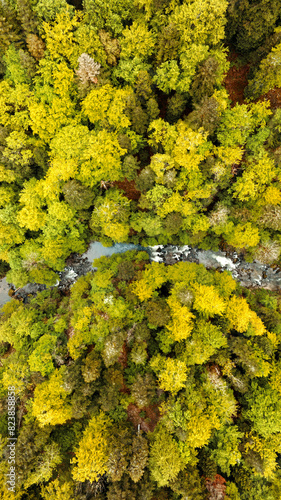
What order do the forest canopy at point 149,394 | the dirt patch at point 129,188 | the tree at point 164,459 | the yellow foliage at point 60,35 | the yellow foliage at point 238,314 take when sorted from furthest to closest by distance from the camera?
the dirt patch at point 129,188 → the yellow foliage at point 238,314 → the forest canopy at point 149,394 → the yellow foliage at point 60,35 → the tree at point 164,459

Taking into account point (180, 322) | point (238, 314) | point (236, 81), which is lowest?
point (238, 314)

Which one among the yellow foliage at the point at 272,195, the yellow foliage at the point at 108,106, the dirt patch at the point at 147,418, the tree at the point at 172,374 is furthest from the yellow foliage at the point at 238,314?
the yellow foliage at the point at 108,106

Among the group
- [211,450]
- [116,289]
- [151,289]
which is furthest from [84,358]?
[211,450]

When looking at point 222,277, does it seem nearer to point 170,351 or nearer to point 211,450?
point 170,351

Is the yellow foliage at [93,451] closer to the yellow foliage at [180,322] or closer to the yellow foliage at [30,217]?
the yellow foliage at [180,322]

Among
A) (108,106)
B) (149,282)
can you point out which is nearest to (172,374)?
(149,282)

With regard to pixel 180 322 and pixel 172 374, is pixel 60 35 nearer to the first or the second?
pixel 180 322
